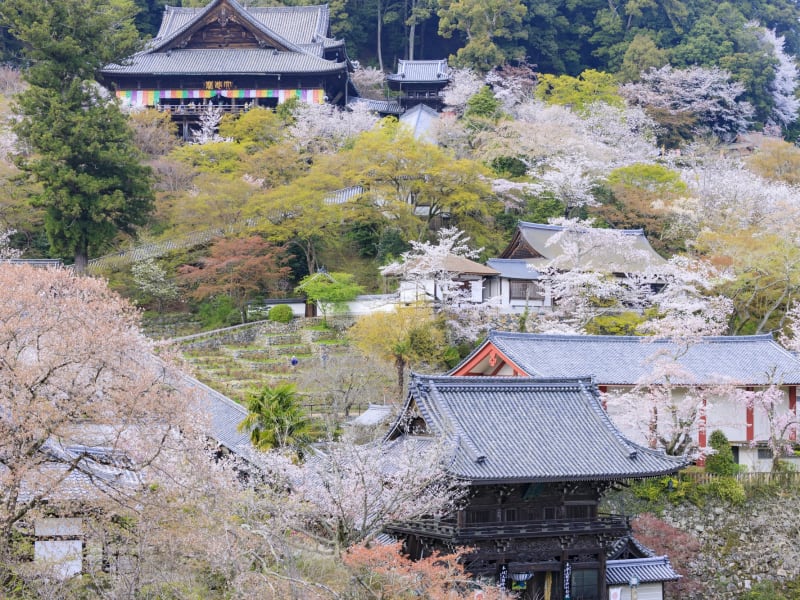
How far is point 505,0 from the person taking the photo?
68.1m

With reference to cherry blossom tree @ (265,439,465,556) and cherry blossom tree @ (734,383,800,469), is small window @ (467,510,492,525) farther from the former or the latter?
cherry blossom tree @ (734,383,800,469)

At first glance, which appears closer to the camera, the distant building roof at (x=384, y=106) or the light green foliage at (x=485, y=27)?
the distant building roof at (x=384, y=106)

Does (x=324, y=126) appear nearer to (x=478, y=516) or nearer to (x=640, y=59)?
(x=640, y=59)

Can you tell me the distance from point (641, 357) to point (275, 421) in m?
11.7

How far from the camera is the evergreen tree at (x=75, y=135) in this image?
39.2 metres

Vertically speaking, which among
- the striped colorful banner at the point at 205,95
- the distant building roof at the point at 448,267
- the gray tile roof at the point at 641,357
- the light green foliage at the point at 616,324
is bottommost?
the light green foliage at the point at 616,324

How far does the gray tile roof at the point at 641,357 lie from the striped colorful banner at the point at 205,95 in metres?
28.8

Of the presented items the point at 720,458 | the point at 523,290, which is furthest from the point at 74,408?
the point at 523,290

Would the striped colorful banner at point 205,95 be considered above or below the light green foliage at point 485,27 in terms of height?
below

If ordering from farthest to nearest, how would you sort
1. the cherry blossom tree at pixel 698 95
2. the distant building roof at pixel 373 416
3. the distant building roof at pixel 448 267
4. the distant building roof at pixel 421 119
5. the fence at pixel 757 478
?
the cherry blossom tree at pixel 698 95
the distant building roof at pixel 421 119
the distant building roof at pixel 448 267
the distant building roof at pixel 373 416
the fence at pixel 757 478

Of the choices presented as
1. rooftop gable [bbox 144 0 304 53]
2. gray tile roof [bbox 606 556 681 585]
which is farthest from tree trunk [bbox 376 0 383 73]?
gray tile roof [bbox 606 556 681 585]

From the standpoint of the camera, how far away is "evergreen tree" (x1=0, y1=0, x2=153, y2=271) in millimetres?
39188

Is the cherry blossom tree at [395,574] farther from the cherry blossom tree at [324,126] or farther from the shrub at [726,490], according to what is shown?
the cherry blossom tree at [324,126]

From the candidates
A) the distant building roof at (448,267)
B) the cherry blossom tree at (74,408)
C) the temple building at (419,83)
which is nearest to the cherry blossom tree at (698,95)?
the temple building at (419,83)
